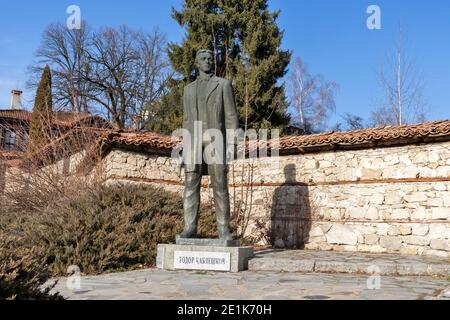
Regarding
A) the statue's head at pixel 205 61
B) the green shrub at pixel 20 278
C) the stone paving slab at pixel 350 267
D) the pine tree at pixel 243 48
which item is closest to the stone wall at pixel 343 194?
the stone paving slab at pixel 350 267

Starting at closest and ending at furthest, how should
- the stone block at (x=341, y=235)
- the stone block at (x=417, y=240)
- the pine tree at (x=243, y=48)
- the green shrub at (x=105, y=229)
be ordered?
the green shrub at (x=105, y=229) → the stone block at (x=417, y=240) → the stone block at (x=341, y=235) → the pine tree at (x=243, y=48)

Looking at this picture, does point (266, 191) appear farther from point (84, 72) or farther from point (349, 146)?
point (84, 72)

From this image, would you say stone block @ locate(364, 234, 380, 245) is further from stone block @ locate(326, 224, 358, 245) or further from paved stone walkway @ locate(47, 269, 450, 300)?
paved stone walkway @ locate(47, 269, 450, 300)

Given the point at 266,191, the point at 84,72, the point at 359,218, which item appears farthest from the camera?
the point at 84,72

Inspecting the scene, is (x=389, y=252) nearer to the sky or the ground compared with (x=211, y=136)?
nearer to the ground

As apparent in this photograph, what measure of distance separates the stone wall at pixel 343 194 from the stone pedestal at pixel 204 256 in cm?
387

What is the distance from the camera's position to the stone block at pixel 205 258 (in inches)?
246

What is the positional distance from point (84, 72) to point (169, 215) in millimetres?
22528

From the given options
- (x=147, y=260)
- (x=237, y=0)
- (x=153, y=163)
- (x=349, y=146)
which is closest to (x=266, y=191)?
(x=349, y=146)

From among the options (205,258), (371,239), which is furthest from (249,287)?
(371,239)

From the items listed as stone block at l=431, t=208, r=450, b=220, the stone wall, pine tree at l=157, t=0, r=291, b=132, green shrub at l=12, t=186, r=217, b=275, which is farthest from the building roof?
pine tree at l=157, t=0, r=291, b=132

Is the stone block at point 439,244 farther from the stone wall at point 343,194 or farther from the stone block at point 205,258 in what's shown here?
the stone block at point 205,258

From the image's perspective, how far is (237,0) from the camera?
61.4 feet

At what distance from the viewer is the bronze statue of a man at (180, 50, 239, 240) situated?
21.4 ft
